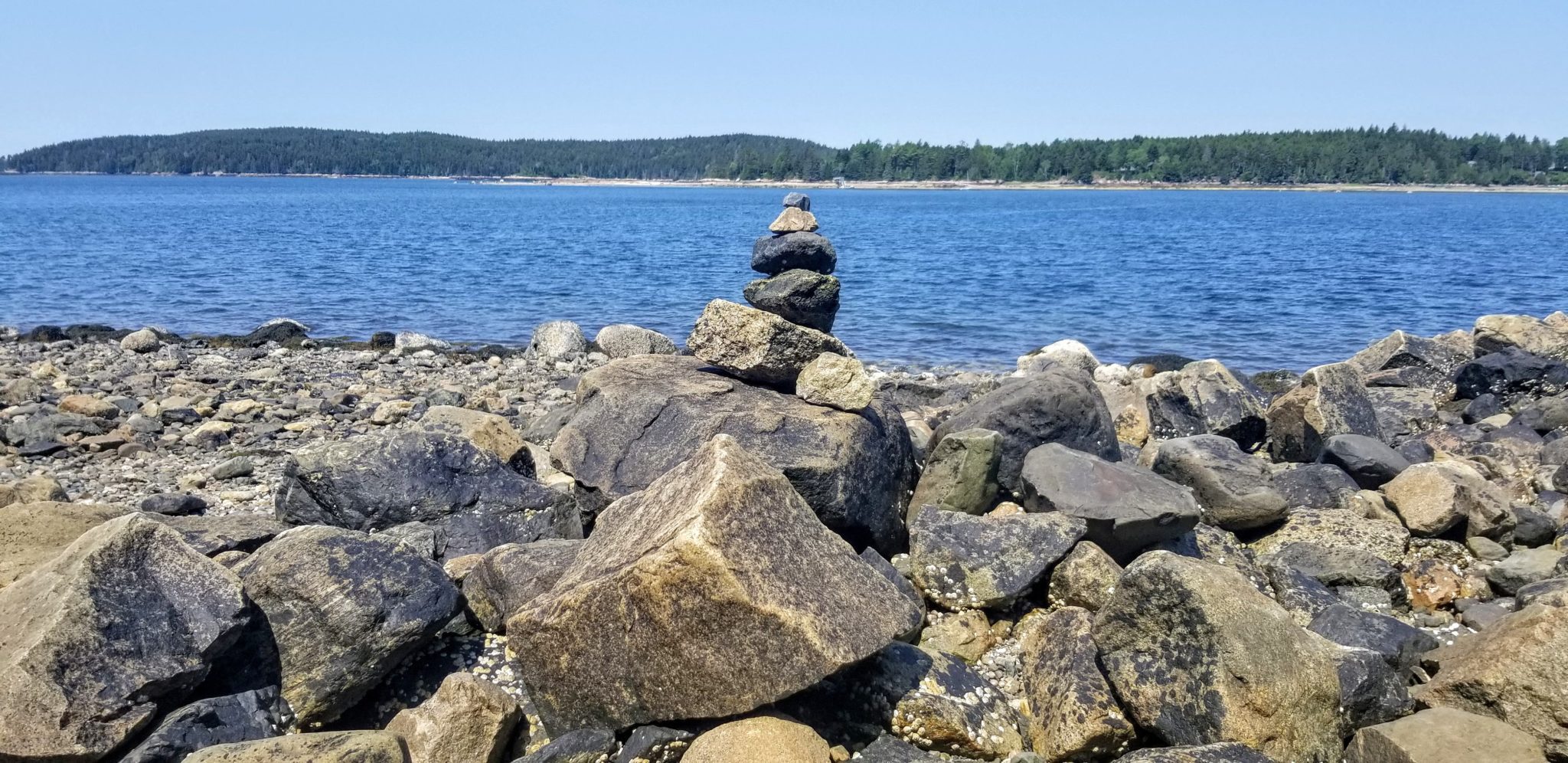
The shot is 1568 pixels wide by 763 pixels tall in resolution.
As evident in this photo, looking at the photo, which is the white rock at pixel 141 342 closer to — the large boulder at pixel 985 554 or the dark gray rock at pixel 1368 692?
the large boulder at pixel 985 554

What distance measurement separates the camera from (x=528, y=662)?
6031mm

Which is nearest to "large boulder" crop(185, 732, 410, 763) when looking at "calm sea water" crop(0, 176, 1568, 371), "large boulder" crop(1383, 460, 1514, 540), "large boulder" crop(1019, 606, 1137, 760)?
"large boulder" crop(1019, 606, 1137, 760)

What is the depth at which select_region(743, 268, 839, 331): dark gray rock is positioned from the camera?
9.45 m

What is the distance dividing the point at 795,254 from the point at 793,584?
5737mm

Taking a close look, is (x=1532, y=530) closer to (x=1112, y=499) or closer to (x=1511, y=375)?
(x=1112, y=499)

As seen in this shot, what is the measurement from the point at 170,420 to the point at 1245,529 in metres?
14.0

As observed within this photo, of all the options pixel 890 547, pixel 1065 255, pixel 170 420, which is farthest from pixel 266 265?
pixel 890 547

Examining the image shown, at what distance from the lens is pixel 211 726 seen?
5469 mm

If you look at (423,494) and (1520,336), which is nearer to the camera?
(423,494)

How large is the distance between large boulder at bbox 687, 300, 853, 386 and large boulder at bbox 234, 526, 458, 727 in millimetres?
3401

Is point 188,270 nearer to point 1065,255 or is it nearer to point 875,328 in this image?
point 875,328

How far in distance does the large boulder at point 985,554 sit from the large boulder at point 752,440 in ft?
2.11

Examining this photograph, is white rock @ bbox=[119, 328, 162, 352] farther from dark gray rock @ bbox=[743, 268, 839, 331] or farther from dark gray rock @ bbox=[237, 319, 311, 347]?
dark gray rock @ bbox=[743, 268, 839, 331]

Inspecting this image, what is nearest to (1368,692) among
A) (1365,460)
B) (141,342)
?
(1365,460)
